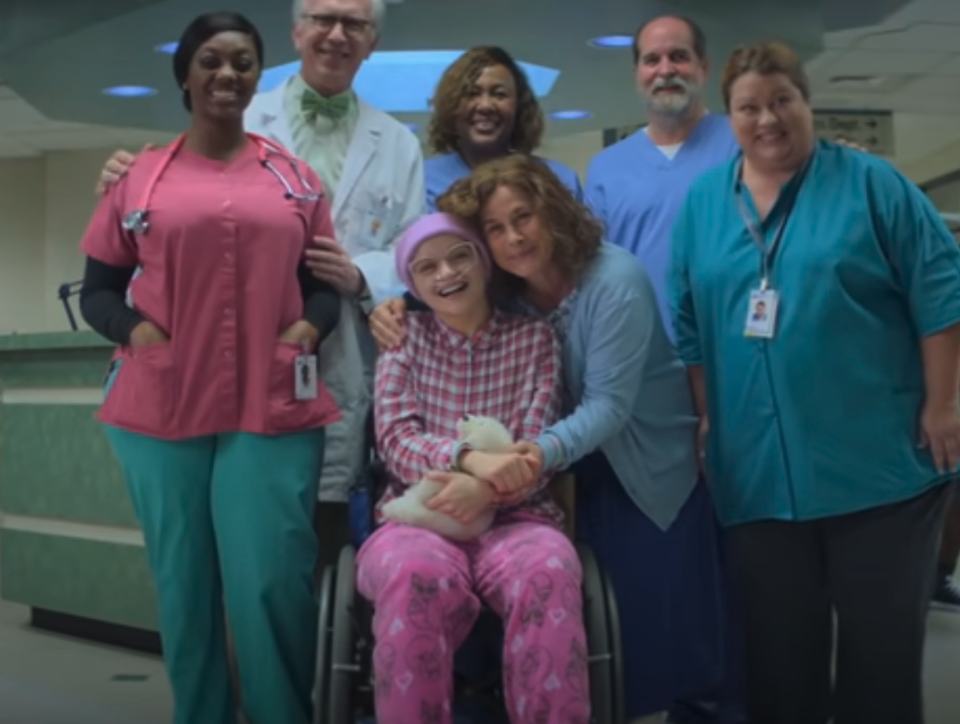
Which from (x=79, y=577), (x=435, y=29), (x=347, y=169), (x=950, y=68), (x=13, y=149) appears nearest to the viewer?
(x=347, y=169)

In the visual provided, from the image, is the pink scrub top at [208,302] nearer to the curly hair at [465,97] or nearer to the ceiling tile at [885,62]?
the curly hair at [465,97]

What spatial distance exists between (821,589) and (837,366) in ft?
1.26

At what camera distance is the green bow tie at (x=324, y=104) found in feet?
7.46

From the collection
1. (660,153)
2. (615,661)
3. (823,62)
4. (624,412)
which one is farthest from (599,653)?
(823,62)

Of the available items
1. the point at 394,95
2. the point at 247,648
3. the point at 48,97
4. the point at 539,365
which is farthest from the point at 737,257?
the point at 48,97

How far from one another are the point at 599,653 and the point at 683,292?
0.70 m

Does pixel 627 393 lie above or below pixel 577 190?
below

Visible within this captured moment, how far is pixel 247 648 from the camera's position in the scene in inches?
79.7

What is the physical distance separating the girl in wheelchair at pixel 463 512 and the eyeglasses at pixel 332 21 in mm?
462

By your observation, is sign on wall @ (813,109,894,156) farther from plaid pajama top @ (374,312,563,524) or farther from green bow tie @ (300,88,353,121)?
plaid pajama top @ (374,312,563,524)

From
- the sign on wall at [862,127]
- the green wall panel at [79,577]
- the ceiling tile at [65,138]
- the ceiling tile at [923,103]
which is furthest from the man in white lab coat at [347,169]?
the ceiling tile at [65,138]

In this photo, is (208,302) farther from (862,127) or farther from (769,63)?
(862,127)

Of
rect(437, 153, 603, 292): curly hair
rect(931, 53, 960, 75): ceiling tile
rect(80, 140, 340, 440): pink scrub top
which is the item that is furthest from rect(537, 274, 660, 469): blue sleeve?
rect(931, 53, 960, 75): ceiling tile

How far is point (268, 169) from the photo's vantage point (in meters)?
2.06
